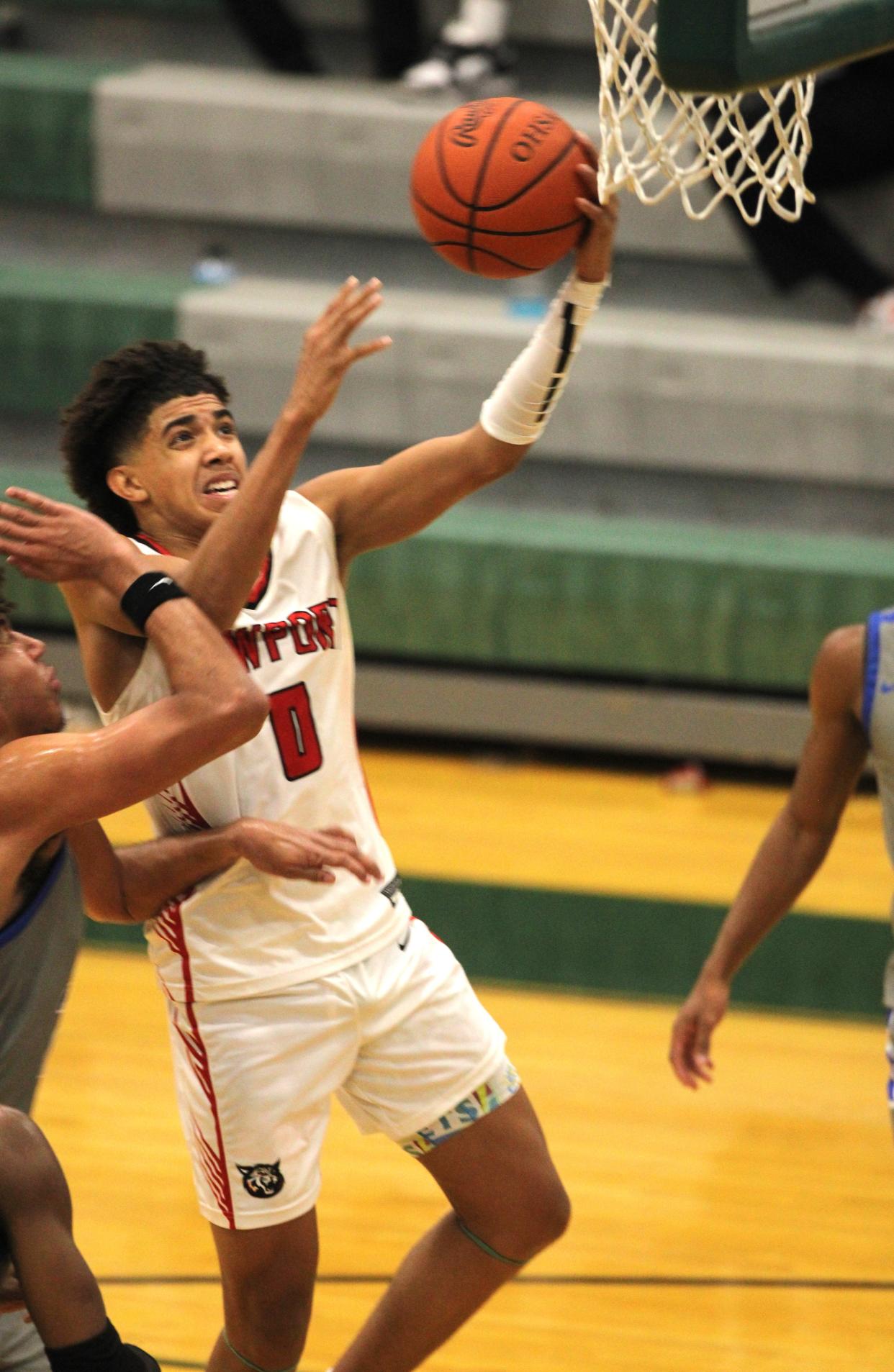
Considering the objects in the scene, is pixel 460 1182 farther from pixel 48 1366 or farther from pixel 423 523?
pixel 423 523

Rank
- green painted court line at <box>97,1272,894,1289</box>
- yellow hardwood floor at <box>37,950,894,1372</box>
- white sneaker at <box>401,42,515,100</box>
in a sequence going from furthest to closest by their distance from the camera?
white sneaker at <box>401,42,515,100</box> → green painted court line at <box>97,1272,894,1289</box> → yellow hardwood floor at <box>37,950,894,1372</box>

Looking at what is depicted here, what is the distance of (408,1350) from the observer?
3145mm

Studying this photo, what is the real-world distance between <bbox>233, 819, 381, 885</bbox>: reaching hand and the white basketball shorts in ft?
0.70

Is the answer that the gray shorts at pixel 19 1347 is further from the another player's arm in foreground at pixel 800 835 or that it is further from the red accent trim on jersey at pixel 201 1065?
the another player's arm in foreground at pixel 800 835

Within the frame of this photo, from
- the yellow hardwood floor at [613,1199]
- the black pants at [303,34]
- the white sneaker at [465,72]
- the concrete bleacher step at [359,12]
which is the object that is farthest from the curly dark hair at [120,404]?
the black pants at [303,34]

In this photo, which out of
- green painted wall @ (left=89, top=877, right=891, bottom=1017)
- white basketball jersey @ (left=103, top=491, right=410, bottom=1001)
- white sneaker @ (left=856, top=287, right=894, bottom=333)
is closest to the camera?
white basketball jersey @ (left=103, top=491, right=410, bottom=1001)

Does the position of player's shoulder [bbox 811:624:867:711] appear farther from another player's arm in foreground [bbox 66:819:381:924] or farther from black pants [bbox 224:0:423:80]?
black pants [bbox 224:0:423:80]

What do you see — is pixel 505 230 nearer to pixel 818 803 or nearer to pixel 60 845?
pixel 818 803

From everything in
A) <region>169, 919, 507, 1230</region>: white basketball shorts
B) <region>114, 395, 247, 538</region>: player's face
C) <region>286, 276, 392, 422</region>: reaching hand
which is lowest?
<region>169, 919, 507, 1230</region>: white basketball shorts

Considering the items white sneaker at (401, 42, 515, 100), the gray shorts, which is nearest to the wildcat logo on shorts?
the gray shorts

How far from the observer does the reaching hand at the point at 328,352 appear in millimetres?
2672

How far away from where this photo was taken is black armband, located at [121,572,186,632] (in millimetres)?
2709

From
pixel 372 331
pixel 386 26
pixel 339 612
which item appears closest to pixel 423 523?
pixel 339 612

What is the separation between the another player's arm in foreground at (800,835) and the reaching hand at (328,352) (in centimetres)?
94
